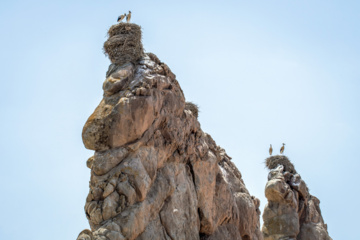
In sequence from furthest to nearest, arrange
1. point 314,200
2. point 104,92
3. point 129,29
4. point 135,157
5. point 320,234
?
1. point 314,200
2. point 320,234
3. point 129,29
4. point 104,92
5. point 135,157

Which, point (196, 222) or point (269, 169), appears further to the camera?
Answer: point (269, 169)

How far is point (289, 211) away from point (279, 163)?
2.93 meters

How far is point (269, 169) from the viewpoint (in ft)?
98.6

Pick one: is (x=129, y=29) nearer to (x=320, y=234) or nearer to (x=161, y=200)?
(x=161, y=200)

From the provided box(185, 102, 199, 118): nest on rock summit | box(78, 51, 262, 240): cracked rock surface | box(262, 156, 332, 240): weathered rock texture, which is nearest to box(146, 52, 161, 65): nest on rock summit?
box(78, 51, 262, 240): cracked rock surface

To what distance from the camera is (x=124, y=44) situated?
1842cm

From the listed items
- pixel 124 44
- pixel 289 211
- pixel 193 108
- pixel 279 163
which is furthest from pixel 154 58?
pixel 279 163

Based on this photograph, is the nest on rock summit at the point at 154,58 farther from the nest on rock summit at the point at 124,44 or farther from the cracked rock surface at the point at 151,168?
the nest on rock summit at the point at 124,44

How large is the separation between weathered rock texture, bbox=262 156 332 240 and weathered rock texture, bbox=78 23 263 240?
7.49m

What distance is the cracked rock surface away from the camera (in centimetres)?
1523

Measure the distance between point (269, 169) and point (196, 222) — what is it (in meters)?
12.8

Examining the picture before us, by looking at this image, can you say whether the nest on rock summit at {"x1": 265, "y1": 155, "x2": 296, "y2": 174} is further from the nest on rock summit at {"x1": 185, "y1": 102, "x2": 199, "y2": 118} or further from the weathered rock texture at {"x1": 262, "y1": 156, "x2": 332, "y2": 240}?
the nest on rock summit at {"x1": 185, "y1": 102, "x2": 199, "y2": 118}

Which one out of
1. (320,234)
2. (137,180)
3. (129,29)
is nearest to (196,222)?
(137,180)

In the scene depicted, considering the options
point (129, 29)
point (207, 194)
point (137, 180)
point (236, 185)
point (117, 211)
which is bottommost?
point (117, 211)
